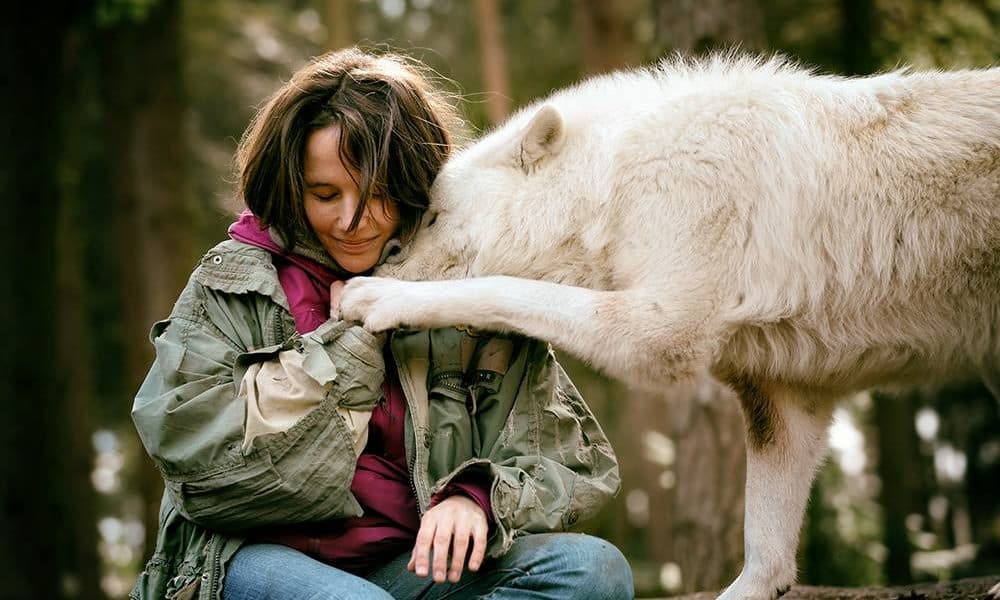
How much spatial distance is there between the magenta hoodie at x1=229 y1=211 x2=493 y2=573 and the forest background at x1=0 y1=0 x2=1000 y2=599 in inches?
95.4

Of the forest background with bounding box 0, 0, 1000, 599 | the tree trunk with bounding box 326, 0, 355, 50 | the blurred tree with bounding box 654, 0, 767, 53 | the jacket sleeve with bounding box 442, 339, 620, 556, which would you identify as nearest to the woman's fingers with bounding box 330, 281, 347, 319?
the jacket sleeve with bounding box 442, 339, 620, 556

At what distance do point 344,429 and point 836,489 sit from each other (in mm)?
8029

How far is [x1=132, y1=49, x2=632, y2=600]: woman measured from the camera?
9.03 feet

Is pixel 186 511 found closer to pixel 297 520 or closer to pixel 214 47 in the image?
pixel 297 520

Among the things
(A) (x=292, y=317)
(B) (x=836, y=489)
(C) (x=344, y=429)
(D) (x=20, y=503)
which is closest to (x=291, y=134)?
(A) (x=292, y=317)

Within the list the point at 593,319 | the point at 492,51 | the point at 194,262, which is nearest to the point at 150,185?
the point at 194,262

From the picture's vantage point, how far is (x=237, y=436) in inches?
108

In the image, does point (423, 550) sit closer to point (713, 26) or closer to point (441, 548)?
point (441, 548)

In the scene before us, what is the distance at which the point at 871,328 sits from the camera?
3.54 meters

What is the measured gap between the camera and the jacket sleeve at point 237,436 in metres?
2.72

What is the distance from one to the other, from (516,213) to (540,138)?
0.29m

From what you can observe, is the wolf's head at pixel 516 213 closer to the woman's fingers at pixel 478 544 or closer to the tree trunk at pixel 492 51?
the woman's fingers at pixel 478 544

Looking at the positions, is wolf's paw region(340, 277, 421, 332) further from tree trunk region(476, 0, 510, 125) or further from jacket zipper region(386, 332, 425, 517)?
tree trunk region(476, 0, 510, 125)

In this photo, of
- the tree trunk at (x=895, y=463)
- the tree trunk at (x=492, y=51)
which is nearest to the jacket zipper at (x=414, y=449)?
the tree trunk at (x=895, y=463)
